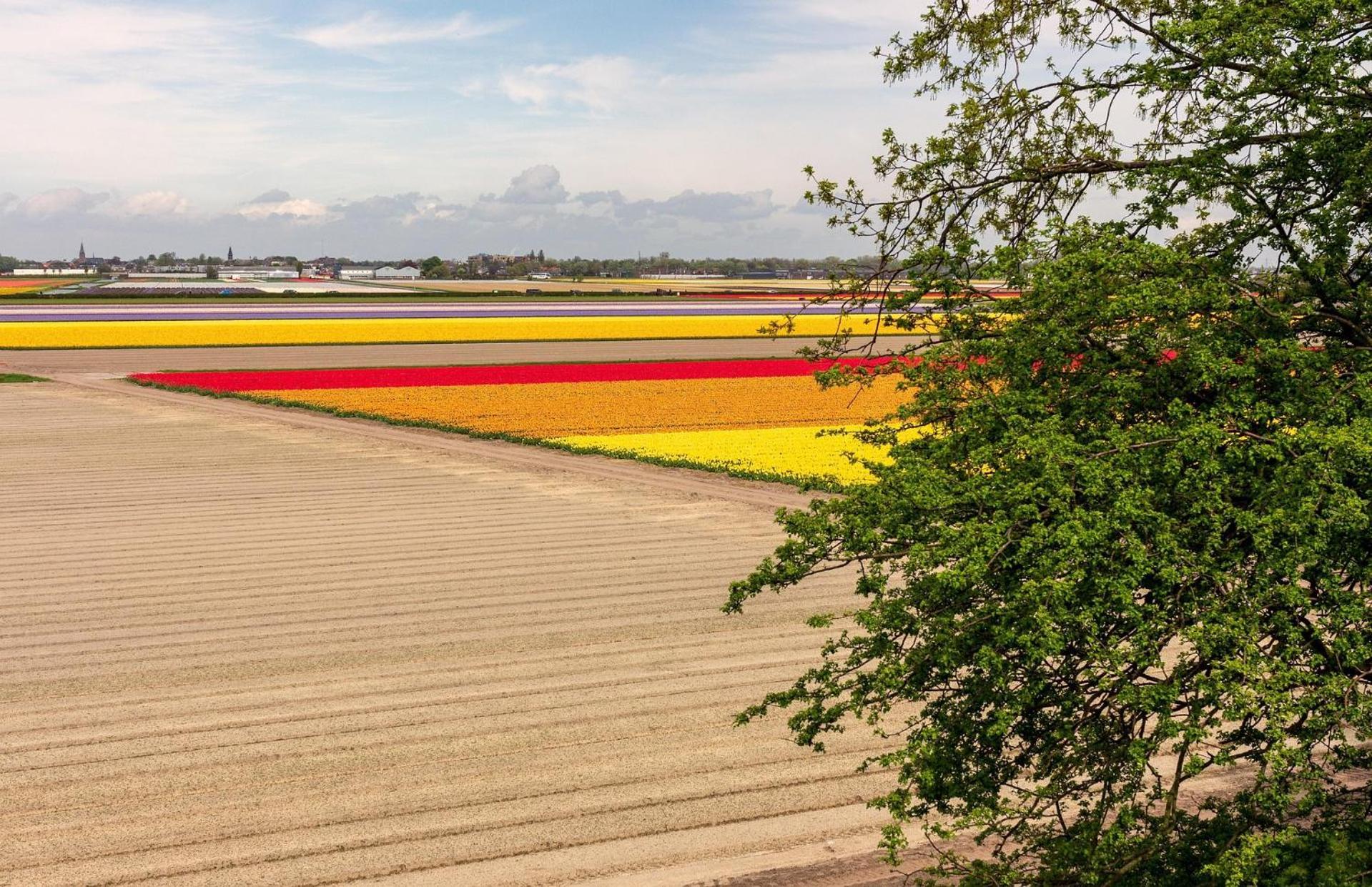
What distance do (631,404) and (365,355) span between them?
2645 centimetres

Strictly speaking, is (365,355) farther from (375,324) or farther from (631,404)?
(631,404)

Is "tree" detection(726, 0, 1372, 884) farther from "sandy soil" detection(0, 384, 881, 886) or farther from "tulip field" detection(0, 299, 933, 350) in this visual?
"tulip field" detection(0, 299, 933, 350)

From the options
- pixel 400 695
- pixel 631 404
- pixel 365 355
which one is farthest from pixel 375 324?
pixel 400 695

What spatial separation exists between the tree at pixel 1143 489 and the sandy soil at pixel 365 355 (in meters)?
54.9

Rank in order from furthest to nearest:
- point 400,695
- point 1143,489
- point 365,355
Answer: point 365,355, point 400,695, point 1143,489

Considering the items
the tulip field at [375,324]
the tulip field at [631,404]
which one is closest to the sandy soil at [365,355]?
the tulip field at [375,324]

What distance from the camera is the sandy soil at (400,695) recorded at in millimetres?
10312

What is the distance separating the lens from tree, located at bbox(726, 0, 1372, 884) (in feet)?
23.2

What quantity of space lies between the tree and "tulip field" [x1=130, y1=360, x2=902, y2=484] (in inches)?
725

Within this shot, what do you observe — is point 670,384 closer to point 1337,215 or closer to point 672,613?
point 672,613

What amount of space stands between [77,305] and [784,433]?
314 ft

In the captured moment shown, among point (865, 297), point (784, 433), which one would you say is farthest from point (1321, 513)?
point (784, 433)

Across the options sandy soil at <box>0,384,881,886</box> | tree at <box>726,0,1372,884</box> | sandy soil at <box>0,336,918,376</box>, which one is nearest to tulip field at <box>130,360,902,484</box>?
sandy soil at <box>0,336,918,376</box>

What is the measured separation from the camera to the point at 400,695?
1399 centimetres
